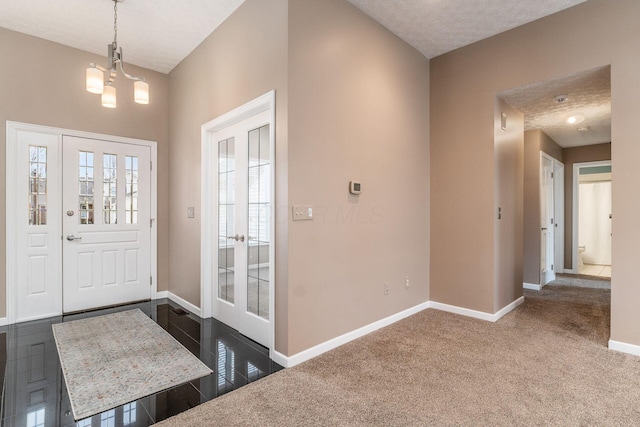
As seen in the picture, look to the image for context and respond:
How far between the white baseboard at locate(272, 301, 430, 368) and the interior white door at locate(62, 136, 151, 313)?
2.76 metres

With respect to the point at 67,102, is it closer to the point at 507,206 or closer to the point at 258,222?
the point at 258,222

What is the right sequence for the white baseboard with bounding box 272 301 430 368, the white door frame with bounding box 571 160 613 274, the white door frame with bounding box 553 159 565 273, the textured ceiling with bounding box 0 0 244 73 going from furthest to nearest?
1. the white door frame with bounding box 571 160 613 274
2. the white door frame with bounding box 553 159 565 273
3. the textured ceiling with bounding box 0 0 244 73
4. the white baseboard with bounding box 272 301 430 368

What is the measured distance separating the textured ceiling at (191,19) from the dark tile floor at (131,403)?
319 centimetres

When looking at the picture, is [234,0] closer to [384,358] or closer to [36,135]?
[36,135]

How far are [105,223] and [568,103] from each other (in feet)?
19.4

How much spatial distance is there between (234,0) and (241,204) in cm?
192

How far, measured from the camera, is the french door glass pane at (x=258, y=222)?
303 centimetres

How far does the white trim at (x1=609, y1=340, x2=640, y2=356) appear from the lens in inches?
110

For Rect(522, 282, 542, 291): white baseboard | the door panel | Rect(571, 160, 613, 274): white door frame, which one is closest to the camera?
the door panel

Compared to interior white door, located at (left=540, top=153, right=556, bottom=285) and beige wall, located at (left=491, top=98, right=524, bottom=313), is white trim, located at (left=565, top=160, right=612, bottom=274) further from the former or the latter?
beige wall, located at (left=491, top=98, right=524, bottom=313)

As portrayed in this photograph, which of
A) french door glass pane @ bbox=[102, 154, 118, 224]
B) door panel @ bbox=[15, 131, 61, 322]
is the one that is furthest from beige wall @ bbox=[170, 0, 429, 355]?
door panel @ bbox=[15, 131, 61, 322]

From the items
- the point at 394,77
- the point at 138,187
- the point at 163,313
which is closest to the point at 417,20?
the point at 394,77

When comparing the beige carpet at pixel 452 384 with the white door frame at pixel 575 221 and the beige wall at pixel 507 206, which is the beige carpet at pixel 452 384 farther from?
the white door frame at pixel 575 221

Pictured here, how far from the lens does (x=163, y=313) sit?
3.96 m
